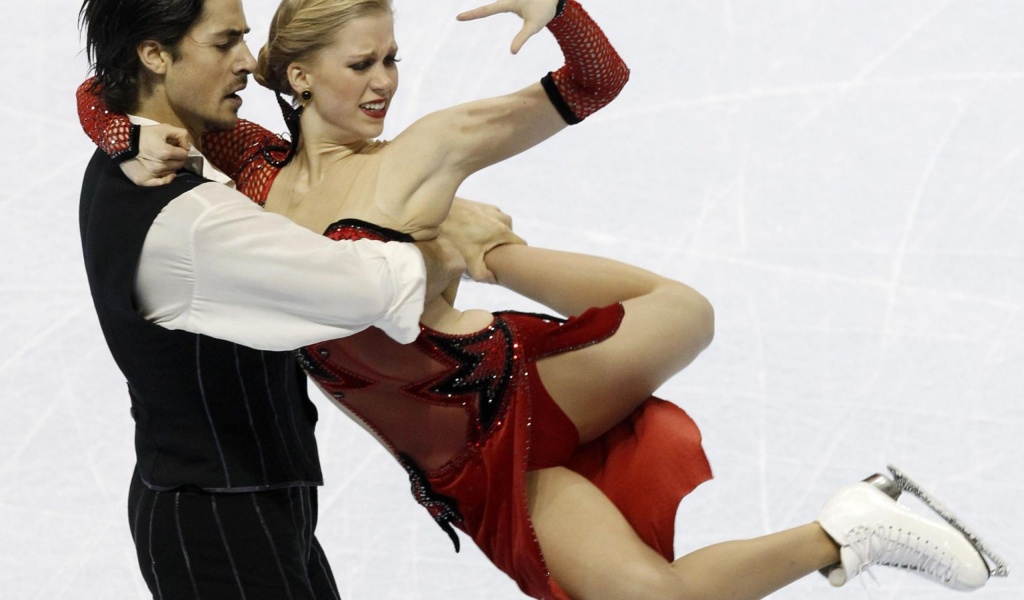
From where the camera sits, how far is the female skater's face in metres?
3.36

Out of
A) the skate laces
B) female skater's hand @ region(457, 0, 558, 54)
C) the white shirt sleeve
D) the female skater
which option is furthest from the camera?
the skate laces

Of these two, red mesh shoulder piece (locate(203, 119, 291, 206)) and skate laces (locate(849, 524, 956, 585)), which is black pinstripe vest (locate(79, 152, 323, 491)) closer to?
red mesh shoulder piece (locate(203, 119, 291, 206))

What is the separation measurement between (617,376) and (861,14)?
9.09 feet

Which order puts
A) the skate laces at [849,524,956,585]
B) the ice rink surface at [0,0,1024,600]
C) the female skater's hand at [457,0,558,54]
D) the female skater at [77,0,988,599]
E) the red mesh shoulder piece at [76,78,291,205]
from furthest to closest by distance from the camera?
the ice rink surface at [0,0,1024,600] → the skate laces at [849,524,956,585] → the red mesh shoulder piece at [76,78,291,205] → the female skater at [77,0,988,599] → the female skater's hand at [457,0,558,54]

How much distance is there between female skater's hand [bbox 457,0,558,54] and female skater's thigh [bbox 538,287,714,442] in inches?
32.3

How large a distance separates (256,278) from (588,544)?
3.43 feet

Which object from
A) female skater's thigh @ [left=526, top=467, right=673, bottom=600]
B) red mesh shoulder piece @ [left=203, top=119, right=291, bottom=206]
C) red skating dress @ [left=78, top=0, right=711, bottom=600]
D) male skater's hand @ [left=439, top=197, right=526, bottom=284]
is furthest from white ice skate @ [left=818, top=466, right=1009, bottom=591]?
red mesh shoulder piece @ [left=203, top=119, right=291, bottom=206]

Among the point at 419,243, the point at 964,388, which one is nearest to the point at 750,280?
the point at 964,388

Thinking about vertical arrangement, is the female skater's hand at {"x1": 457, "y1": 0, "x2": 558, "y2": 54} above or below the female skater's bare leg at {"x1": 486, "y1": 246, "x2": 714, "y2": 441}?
above

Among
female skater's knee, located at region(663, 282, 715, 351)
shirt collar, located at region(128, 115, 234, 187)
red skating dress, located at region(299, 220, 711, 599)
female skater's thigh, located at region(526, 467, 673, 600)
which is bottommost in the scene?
female skater's thigh, located at region(526, 467, 673, 600)

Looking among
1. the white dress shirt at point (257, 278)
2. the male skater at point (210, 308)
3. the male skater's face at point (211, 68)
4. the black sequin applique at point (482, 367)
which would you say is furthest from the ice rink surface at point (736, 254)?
the male skater's face at point (211, 68)

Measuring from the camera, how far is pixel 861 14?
231 inches

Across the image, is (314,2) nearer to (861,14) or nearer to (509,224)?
(509,224)

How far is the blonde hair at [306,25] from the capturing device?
3.34 metres
